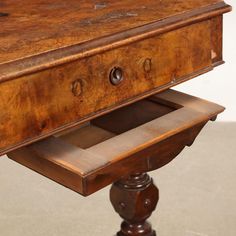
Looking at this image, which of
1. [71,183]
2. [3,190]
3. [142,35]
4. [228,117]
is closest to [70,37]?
[142,35]

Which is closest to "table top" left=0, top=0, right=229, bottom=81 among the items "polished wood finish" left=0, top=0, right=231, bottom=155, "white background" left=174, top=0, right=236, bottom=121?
"polished wood finish" left=0, top=0, right=231, bottom=155

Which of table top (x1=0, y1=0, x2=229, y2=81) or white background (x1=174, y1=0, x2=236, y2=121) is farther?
white background (x1=174, y1=0, x2=236, y2=121)

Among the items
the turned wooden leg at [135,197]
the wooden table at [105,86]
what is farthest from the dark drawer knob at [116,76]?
the turned wooden leg at [135,197]

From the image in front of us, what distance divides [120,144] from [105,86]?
11 centimetres

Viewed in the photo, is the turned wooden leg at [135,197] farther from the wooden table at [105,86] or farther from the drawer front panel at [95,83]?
the drawer front panel at [95,83]

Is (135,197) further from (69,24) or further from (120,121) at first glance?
(69,24)

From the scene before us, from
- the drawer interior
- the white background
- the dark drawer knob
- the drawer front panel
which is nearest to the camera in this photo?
the drawer front panel

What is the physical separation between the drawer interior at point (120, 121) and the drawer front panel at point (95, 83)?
0.40ft

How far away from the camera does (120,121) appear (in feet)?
4.83

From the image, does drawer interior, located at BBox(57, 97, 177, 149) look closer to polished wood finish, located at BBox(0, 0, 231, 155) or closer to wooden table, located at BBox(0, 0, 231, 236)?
wooden table, located at BBox(0, 0, 231, 236)

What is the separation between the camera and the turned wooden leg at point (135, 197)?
1.46m

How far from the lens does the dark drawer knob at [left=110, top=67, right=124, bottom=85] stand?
1227 mm

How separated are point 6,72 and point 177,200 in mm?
1248

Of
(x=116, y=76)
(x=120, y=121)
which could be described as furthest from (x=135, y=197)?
(x=116, y=76)
